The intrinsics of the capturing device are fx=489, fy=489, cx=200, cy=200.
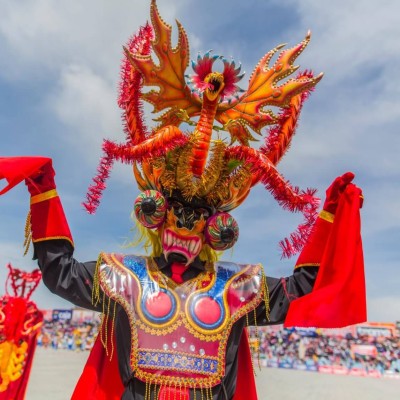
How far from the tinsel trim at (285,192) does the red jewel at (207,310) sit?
0.52 m

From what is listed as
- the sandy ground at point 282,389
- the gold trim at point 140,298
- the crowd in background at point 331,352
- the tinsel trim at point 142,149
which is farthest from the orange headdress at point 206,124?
the crowd in background at point 331,352

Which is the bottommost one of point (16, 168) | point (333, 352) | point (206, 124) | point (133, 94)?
point (16, 168)

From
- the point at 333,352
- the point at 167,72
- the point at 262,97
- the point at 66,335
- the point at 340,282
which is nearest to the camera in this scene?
the point at 340,282

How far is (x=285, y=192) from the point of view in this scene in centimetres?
253

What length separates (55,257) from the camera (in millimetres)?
2535

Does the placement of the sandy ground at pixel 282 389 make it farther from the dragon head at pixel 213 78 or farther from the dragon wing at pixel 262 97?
the dragon head at pixel 213 78

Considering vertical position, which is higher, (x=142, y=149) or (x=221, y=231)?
(x=142, y=149)

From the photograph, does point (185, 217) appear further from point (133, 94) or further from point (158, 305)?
point (133, 94)

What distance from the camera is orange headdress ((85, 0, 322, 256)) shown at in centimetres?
256

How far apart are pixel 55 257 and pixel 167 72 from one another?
46.8 inches

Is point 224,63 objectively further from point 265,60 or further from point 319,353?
point 319,353

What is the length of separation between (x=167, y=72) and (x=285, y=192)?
956mm

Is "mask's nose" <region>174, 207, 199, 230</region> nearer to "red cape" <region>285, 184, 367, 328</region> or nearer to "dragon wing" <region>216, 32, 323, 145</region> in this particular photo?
"dragon wing" <region>216, 32, 323, 145</region>

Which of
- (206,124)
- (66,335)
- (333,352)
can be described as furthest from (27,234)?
(66,335)
